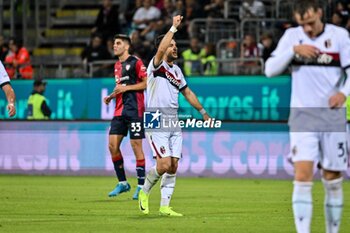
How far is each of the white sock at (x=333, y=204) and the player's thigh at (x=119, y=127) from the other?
26.4 feet

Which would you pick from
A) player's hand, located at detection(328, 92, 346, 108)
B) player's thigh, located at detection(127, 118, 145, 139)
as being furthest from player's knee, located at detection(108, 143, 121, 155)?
player's hand, located at detection(328, 92, 346, 108)

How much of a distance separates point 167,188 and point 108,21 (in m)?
16.3

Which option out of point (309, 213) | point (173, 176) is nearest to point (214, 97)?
point (173, 176)

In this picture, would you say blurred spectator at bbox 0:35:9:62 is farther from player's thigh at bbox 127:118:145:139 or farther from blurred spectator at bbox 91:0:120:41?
player's thigh at bbox 127:118:145:139

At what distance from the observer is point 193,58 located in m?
26.5

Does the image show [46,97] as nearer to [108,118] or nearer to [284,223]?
[108,118]

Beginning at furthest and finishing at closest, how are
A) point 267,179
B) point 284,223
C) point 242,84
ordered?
point 242,84, point 267,179, point 284,223

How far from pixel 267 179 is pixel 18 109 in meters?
7.22

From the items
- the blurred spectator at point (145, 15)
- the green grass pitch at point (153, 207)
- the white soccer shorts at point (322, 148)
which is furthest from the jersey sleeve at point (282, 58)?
the blurred spectator at point (145, 15)

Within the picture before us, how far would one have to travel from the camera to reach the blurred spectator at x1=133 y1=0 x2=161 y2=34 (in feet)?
96.2

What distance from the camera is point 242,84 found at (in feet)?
80.6

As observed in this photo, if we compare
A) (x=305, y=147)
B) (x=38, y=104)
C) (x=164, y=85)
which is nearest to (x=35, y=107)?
(x=38, y=104)

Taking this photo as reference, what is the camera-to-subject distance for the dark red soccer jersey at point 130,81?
17594 millimetres

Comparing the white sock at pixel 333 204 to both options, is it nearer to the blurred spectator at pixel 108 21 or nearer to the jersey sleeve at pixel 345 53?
the jersey sleeve at pixel 345 53
